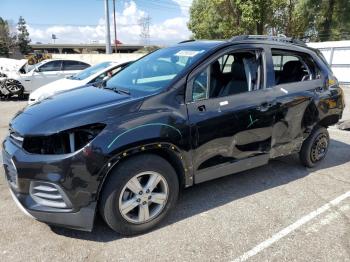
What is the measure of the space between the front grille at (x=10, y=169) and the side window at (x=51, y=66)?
35.8 ft

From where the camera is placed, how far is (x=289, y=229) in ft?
11.3

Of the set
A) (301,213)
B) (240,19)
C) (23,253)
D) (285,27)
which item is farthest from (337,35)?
(23,253)

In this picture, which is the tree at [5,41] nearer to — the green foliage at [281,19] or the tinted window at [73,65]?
the green foliage at [281,19]

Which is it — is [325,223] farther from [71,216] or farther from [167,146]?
[71,216]

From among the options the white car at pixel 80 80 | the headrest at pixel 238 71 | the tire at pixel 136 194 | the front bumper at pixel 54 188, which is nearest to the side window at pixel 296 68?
the headrest at pixel 238 71

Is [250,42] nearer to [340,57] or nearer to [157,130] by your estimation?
[157,130]

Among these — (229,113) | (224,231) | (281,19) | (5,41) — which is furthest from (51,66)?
(5,41)

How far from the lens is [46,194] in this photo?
294 centimetres

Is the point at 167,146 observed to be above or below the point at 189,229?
above

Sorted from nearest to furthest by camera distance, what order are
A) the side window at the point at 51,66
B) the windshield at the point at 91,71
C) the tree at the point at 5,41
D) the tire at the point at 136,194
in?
the tire at the point at 136,194 → the windshield at the point at 91,71 → the side window at the point at 51,66 → the tree at the point at 5,41

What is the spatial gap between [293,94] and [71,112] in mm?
2803

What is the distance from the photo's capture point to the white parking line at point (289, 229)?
303 centimetres

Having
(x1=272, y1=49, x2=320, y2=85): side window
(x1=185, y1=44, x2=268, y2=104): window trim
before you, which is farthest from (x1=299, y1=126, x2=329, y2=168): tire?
(x1=185, y1=44, x2=268, y2=104): window trim

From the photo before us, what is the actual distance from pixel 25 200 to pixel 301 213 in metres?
2.84
